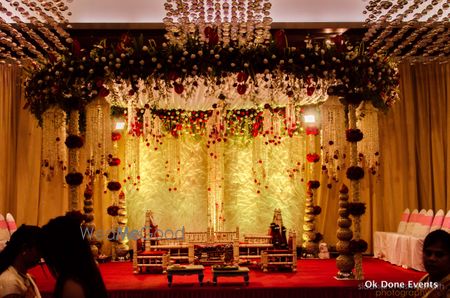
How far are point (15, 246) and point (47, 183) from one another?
24.4ft

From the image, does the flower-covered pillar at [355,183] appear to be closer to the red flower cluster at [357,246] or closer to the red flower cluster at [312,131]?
the red flower cluster at [357,246]

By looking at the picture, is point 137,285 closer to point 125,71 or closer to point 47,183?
point 125,71

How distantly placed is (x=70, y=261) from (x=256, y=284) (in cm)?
488

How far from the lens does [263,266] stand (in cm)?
866

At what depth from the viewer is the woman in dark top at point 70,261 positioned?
2668 mm

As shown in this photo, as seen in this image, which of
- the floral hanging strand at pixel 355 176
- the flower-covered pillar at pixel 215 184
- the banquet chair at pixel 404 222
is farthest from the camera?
the flower-covered pillar at pixel 215 184

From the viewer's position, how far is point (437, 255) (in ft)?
10.3

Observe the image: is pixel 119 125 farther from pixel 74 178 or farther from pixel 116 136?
pixel 74 178

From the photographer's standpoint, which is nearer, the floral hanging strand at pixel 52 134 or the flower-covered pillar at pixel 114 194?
the floral hanging strand at pixel 52 134

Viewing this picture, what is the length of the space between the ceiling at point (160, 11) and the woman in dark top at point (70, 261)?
7064 millimetres

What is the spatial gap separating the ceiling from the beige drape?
1945 millimetres

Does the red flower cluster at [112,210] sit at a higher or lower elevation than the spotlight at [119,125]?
lower

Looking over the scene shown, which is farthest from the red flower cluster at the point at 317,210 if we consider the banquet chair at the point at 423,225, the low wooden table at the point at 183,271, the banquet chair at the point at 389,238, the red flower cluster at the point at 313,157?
the low wooden table at the point at 183,271

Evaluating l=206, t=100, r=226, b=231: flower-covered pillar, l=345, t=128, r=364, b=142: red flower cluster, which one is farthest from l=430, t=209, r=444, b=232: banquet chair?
l=206, t=100, r=226, b=231: flower-covered pillar
